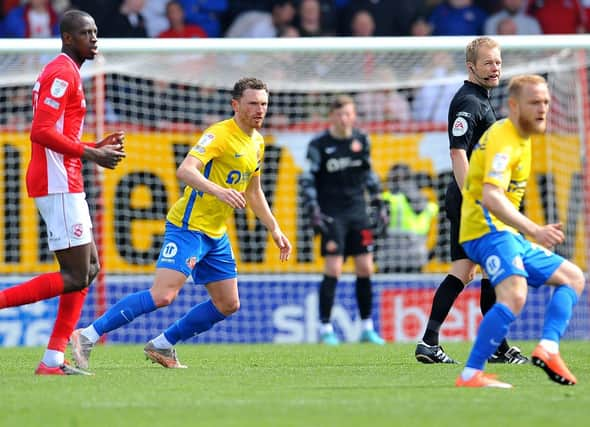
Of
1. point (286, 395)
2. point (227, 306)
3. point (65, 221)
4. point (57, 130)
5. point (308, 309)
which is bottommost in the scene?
point (308, 309)

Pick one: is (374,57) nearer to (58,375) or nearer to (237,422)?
(58,375)

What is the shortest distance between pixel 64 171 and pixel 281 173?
687cm

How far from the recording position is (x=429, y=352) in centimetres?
870

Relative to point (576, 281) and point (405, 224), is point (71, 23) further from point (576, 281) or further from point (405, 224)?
point (405, 224)

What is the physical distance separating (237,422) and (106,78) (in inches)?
375

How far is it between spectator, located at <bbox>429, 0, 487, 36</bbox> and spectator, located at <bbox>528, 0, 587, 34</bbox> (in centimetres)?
82

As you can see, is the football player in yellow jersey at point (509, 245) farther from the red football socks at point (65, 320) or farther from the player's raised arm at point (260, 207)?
the red football socks at point (65, 320)

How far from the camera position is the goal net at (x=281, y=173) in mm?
13789

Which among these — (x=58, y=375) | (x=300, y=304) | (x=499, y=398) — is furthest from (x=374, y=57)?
(x=499, y=398)

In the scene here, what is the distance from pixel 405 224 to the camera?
14.5 metres

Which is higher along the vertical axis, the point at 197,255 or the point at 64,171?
the point at 64,171

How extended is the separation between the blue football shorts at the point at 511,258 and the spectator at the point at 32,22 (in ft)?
34.2

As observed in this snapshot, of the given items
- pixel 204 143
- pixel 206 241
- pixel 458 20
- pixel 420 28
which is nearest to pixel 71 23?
pixel 204 143

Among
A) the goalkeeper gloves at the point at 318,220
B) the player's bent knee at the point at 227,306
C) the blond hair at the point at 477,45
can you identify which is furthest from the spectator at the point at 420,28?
the player's bent knee at the point at 227,306
